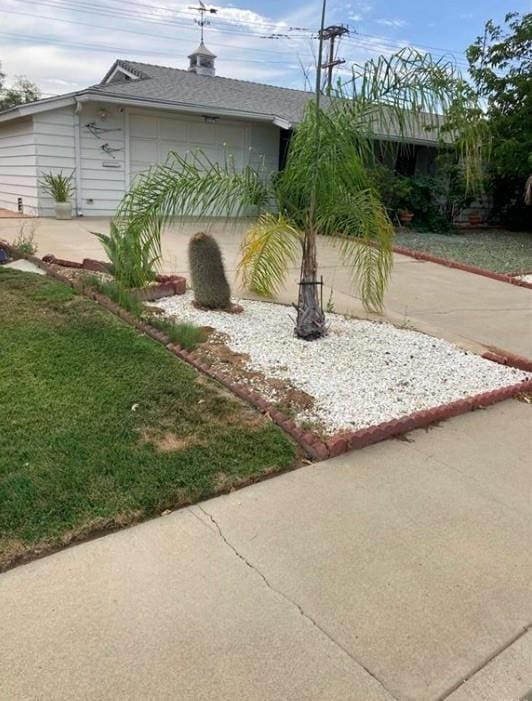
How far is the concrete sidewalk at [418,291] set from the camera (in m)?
6.46

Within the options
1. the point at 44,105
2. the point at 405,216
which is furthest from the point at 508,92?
the point at 44,105

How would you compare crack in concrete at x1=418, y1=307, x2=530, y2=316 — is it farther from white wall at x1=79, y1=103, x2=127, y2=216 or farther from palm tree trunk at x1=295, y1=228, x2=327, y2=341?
white wall at x1=79, y1=103, x2=127, y2=216

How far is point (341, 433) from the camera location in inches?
143

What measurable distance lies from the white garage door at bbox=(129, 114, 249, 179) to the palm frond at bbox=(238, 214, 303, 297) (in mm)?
8954

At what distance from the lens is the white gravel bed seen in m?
4.09

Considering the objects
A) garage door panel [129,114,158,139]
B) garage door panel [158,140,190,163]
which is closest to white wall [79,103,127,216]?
garage door panel [129,114,158,139]

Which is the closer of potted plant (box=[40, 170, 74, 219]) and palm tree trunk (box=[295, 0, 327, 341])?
palm tree trunk (box=[295, 0, 327, 341])

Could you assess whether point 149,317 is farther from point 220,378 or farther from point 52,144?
point 52,144

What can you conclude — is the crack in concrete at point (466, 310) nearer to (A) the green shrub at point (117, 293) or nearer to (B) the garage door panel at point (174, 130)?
(A) the green shrub at point (117, 293)

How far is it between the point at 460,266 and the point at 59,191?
8532 mm

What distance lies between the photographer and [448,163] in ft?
48.0

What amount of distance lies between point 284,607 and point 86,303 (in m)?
4.24

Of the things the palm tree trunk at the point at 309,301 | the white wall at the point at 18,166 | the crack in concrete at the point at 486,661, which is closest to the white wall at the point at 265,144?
the white wall at the point at 18,166

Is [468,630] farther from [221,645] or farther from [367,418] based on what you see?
[367,418]
